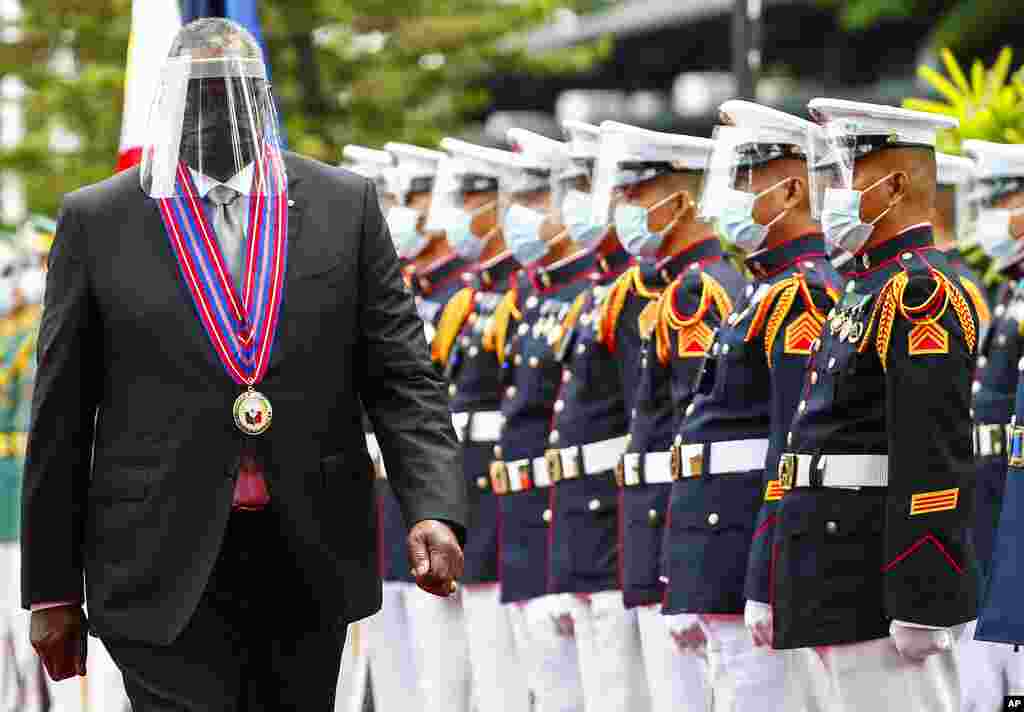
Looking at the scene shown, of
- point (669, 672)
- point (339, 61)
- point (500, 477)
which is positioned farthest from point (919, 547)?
point (339, 61)

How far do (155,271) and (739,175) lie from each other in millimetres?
2429

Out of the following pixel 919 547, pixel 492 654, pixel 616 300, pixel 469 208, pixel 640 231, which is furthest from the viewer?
pixel 469 208

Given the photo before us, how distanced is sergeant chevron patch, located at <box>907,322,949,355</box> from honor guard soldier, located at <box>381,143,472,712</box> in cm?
298

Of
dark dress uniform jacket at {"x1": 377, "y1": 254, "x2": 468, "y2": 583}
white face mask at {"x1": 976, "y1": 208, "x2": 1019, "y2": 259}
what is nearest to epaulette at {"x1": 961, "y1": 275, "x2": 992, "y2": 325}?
white face mask at {"x1": 976, "y1": 208, "x2": 1019, "y2": 259}

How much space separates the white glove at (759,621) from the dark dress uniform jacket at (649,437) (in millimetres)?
792

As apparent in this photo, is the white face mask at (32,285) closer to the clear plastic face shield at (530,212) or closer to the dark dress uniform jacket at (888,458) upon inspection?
the clear plastic face shield at (530,212)

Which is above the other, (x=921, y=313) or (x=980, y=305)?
(x=921, y=313)

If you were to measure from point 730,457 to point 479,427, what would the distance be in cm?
224

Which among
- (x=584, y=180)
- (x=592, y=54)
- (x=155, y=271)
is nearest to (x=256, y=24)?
(x=584, y=180)

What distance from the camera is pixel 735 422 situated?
22.8 feet

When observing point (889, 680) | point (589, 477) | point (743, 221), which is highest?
point (743, 221)

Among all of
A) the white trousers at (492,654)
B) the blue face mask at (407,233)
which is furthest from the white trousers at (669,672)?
the blue face mask at (407,233)

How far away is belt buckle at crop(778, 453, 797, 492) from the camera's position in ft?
20.8

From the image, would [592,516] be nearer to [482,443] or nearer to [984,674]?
[482,443]
